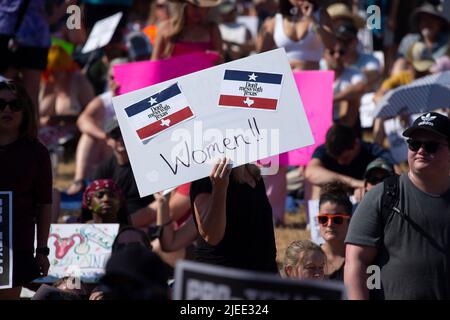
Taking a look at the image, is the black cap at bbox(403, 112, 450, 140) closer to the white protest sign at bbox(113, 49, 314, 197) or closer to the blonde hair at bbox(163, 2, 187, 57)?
the white protest sign at bbox(113, 49, 314, 197)

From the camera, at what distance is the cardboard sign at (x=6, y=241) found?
242 inches

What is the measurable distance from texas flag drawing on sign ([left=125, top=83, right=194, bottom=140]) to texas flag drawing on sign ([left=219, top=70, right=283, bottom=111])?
0.20 meters

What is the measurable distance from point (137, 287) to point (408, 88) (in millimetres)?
6178

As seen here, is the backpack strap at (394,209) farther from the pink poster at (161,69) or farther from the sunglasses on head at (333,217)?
the pink poster at (161,69)

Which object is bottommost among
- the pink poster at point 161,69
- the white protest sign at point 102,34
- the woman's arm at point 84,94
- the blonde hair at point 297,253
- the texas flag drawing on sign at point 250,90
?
the blonde hair at point 297,253

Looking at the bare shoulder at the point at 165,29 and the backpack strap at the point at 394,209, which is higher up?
the bare shoulder at the point at 165,29

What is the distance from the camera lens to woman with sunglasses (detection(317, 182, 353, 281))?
7.51m

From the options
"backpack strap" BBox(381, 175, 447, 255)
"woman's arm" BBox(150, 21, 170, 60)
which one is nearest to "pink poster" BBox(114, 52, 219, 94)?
"woman's arm" BBox(150, 21, 170, 60)

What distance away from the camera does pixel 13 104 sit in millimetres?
6430

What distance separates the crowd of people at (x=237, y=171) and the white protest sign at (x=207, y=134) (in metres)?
0.14

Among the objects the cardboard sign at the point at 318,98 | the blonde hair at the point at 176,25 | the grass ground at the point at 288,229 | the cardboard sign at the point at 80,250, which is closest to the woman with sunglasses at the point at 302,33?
the blonde hair at the point at 176,25

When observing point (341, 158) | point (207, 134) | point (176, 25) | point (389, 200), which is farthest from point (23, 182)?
point (176, 25)
